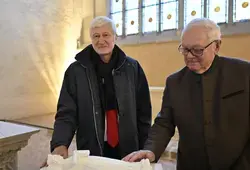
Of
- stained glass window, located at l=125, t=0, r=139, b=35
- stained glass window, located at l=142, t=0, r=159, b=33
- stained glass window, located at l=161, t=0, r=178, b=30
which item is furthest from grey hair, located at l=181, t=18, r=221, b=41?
stained glass window, located at l=125, t=0, r=139, b=35

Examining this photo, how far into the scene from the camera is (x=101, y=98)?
1.72 metres

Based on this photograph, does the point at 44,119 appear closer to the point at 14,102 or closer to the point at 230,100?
the point at 14,102

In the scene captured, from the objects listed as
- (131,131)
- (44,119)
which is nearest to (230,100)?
(131,131)

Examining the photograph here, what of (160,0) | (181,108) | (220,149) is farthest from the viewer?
(160,0)

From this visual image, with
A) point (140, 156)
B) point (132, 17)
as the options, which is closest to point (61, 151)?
point (140, 156)

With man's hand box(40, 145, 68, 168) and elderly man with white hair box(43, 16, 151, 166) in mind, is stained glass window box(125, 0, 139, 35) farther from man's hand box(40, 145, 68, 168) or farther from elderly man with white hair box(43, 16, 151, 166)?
man's hand box(40, 145, 68, 168)

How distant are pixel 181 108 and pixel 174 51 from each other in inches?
167

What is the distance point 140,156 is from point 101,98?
570 mm

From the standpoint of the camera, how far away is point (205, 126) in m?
1.31

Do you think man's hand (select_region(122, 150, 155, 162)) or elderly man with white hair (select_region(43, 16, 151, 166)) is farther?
elderly man with white hair (select_region(43, 16, 151, 166))

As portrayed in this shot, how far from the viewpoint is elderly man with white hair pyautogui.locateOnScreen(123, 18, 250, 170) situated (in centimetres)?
126

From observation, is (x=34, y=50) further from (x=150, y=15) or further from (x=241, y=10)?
(x=241, y=10)

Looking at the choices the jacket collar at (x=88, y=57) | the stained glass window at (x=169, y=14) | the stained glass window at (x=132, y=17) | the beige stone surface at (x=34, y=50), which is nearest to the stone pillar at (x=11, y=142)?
the jacket collar at (x=88, y=57)

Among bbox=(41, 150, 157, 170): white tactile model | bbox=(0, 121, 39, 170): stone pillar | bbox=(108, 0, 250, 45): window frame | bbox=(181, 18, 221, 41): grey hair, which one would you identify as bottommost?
bbox=(0, 121, 39, 170): stone pillar
